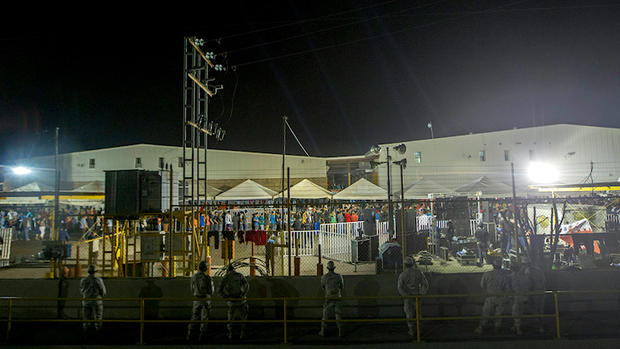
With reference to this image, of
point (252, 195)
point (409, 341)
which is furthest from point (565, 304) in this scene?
point (252, 195)

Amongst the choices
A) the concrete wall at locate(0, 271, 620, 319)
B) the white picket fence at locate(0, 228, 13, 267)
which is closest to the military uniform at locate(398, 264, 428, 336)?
the concrete wall at locate(0, 271, 620, 319)

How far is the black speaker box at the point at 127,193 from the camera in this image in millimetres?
10102

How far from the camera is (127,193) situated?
10.1 metres

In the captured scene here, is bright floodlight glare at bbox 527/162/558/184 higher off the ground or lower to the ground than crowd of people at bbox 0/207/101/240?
higher

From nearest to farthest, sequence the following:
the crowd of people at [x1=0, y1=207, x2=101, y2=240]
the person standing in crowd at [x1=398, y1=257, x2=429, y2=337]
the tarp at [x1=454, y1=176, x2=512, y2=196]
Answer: the person standing in crowd at [x1=398, y1=257, x2=429, y2=337] → the tarp at [x1=454, y1=176, x2=512, y2=196] → the crowd of people at [x1=0, y1=207, x2=101, y2=240]

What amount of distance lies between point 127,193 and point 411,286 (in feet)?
24.5

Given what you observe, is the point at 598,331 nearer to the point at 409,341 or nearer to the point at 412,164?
the point at 409,341

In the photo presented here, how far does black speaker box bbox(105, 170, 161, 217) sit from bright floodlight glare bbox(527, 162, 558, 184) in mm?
25389

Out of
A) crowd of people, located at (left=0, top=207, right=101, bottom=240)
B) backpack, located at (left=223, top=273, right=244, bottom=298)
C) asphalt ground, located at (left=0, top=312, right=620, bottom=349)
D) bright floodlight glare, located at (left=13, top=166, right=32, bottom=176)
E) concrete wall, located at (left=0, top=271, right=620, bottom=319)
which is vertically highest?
bright floodlight glare, located at (left=13, top=166, right=32, bottom=176)

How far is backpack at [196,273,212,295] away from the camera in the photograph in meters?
8.09

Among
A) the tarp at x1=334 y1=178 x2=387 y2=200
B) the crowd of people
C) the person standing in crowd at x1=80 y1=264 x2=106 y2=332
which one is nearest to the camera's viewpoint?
the person standing in crowd at x1=80 y1=264 x2=106 y2=332

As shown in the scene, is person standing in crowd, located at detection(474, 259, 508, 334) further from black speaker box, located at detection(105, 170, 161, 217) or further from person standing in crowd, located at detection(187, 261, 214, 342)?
black speaker box, located at detection(105, 170, 161, 217)

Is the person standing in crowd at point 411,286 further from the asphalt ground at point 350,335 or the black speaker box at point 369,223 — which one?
the black speaker box at point 369,223

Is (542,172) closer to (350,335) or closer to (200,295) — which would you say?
(350,335)
